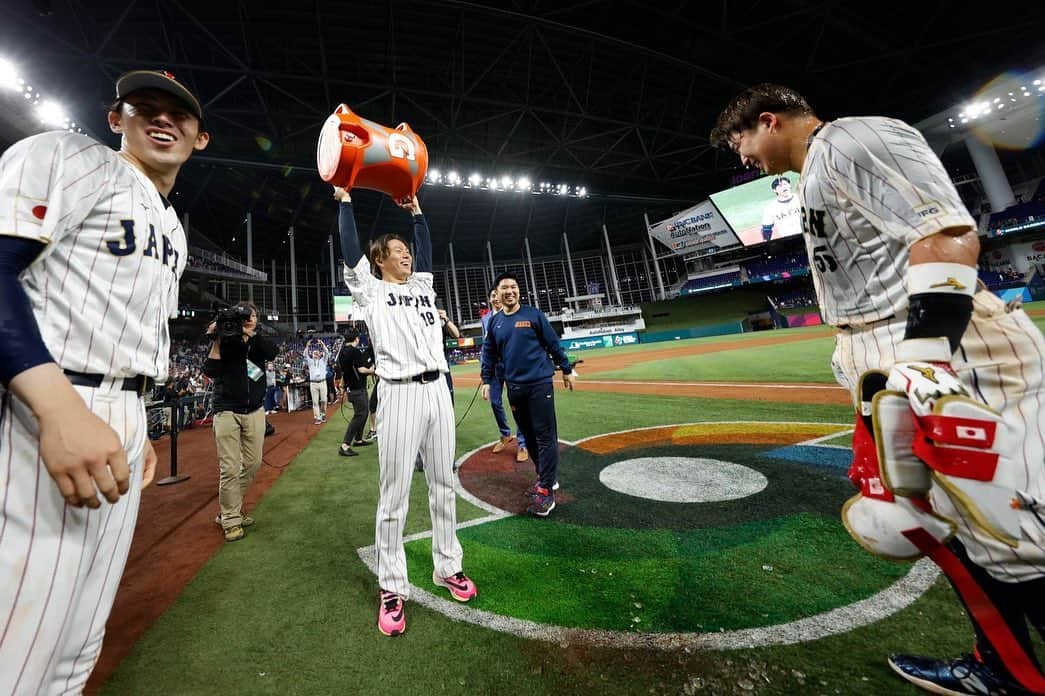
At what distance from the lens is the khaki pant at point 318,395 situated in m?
10.0

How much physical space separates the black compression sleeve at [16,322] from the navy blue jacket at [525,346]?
9.51 ft

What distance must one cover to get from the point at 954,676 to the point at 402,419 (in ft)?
8.16

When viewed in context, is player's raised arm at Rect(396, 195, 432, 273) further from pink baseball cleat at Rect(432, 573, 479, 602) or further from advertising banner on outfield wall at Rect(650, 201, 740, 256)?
advertising banner on outfield wall at Rect(650, 201, 740, 256)

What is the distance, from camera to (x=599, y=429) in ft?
19.2

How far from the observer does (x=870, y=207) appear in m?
1.33

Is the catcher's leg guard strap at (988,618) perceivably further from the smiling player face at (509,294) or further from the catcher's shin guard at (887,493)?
the smiling player face at (509,294)

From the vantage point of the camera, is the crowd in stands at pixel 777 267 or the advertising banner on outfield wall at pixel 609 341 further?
the advertising banner on outfield wall at pixel 609 341

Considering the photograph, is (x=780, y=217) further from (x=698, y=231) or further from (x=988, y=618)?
(x=988, y=618)

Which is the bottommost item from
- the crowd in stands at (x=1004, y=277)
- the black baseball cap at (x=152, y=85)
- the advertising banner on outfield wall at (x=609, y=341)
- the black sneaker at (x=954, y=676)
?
the black sneaker at (x=954, y=676)

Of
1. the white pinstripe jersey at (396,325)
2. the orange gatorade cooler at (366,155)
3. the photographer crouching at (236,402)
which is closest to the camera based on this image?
the white pinstripe jersey at (396,325)

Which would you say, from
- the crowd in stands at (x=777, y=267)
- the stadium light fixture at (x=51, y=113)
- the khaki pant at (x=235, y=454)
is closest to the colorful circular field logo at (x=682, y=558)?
the khaki pant at (x=235, y=454)

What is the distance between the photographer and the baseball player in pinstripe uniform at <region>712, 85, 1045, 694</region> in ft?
A: 3.36

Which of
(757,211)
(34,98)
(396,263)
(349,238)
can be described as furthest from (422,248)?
(757,211)

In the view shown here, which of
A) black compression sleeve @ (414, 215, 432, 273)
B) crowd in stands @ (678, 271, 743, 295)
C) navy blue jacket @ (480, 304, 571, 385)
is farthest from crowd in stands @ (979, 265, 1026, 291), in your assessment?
black compression sleeve @ (414, 215, 432, 273)
